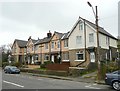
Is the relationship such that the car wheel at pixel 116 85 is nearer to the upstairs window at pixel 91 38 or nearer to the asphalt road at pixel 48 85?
the asphalt road at pixel 48 85

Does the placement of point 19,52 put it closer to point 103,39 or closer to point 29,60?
point 29,60

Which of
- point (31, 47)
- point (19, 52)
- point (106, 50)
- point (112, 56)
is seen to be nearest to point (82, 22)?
point (106, 50)

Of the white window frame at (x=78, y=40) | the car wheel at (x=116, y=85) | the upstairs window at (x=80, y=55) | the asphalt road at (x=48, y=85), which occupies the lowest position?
the asphalt road at (x=48, y=85)

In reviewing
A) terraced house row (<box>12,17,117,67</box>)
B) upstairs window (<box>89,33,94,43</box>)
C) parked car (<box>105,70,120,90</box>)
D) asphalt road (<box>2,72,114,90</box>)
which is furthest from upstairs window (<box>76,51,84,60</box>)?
parked car (<box>105,70,120,90</box>)

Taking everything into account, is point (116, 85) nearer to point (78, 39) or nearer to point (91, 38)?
point (91, 38)

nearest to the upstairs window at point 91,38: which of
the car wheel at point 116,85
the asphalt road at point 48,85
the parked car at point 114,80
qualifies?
the asphalt road at point 48,85

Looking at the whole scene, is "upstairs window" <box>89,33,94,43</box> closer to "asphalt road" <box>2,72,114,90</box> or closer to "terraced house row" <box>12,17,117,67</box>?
"terraced house row" <box>12,17,117,67</box>

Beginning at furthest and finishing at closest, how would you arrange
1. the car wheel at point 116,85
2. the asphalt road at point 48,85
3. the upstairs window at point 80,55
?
the upstairs window at point 80,55, the asphalt road at point 48,85, the car wheel at point 116,85

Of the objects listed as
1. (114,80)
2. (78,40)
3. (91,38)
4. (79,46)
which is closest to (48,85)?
(114,80)

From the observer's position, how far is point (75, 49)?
129 feet

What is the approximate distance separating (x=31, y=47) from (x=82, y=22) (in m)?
22.0

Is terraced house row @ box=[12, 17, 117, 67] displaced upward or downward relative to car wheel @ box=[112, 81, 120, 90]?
upward

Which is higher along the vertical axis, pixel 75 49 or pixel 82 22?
pixel 82 22

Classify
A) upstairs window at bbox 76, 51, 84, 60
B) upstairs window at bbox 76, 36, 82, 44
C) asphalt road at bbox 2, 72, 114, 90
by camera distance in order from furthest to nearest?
upstairs window at bbox 76, 36, 82, 44
upstairs window at bbox 76, 51, 84, 60
asphalt road at bbox 2, 72, 114, 90
